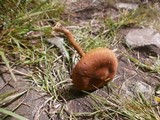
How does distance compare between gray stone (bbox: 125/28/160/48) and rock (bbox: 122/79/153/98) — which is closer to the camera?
rock (bbox: 122/79/153/98)

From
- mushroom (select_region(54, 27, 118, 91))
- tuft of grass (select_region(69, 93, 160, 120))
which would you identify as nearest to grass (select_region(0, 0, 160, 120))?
tuft of grass (select_region(69, 93, 160, 120))

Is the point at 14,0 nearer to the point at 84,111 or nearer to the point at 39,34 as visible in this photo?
the point at 39,34

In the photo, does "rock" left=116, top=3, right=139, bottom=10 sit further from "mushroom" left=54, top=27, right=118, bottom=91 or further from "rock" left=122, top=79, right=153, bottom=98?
"mushroom" left=54, top=27, right=118, bottom=91

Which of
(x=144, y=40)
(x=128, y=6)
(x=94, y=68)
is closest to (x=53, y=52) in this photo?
(x=94, y=68)

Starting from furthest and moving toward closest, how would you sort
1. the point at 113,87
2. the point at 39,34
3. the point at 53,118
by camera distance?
the point at 39,34 < the point at 113,87 < the point at 53,118

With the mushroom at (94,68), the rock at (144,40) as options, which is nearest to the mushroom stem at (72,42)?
the mushroom at (94,68)

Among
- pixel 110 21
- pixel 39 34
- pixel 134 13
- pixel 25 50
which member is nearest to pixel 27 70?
pixel 25 50

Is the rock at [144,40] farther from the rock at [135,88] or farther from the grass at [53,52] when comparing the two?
the rock at [135,88]

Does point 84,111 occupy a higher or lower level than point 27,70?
lower
